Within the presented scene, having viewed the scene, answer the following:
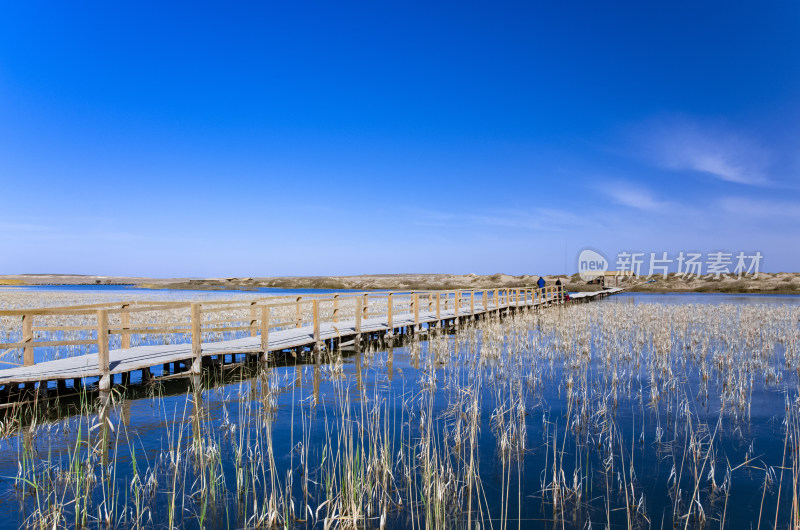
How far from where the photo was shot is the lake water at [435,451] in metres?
4.60

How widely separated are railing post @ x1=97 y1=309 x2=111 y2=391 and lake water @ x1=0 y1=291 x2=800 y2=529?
60cm

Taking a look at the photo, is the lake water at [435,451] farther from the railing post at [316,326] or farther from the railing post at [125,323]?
the railing post at [316,326]

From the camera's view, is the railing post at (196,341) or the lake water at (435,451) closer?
the lake water at (435,451)

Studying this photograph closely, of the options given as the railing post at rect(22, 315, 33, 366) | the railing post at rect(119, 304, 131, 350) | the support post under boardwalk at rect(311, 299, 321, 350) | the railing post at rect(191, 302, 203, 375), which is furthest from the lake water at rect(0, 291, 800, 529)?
the railing post at rect(22, 315, 33, 366)

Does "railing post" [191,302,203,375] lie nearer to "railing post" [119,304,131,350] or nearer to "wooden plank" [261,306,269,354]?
"railing post" [119,304,131,350]

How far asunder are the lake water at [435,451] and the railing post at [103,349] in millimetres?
602

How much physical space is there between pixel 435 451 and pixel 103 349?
743cm

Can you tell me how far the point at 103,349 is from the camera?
29.9 feet

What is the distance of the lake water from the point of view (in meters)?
4.60

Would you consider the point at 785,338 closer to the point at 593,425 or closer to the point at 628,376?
the point at 628,376

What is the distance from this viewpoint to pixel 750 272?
83.8m

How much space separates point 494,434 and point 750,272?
97.4m

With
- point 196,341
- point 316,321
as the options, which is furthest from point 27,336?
point 316,321

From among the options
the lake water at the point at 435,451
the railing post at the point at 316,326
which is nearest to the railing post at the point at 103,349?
the lake water at the point at 435,451
